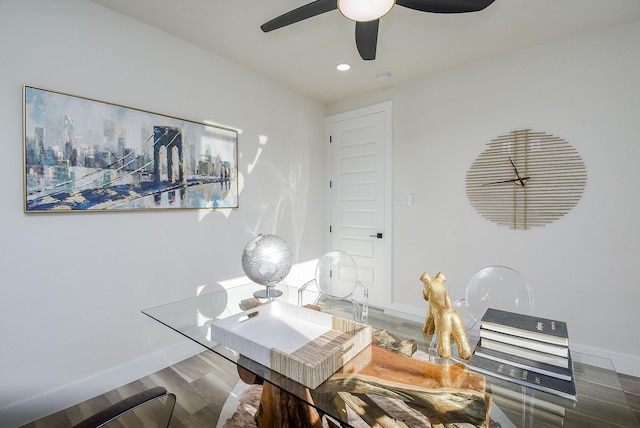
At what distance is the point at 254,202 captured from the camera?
314 centimetres

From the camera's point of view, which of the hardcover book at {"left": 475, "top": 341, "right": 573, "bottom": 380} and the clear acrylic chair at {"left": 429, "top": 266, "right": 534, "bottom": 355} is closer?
the hardcover book at {"left": 475, "top": 341, "right": 573, "bottom": 380}

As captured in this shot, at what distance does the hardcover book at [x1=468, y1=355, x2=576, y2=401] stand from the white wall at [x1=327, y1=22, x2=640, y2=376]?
6.39 feet

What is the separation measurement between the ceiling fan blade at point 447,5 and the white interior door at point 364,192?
189cm

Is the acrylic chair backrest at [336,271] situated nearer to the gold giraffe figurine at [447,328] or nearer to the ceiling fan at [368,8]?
the gold giraffe figurine at [447,328]

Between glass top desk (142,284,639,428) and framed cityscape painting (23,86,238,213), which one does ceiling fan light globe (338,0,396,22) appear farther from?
framed cityscape painting (23,86,238,213)

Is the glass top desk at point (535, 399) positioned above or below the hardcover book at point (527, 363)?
below

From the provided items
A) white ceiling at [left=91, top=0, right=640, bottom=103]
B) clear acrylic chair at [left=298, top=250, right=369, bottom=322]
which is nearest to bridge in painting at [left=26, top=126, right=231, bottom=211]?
white ceiling at [left=91, top=0, right=640, bottom=103]

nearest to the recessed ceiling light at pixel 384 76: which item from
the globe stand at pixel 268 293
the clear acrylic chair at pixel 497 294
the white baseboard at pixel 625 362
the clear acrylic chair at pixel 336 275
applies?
the clear acrylic chair at pixel 336 275

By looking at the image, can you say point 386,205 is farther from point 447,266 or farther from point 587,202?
point 587,202

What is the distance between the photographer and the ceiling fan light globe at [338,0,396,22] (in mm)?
1413

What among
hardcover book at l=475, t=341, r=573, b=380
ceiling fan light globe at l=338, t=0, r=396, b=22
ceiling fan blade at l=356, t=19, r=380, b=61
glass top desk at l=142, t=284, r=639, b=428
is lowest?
glass top desk at l=142, t=284, r=639, b=428

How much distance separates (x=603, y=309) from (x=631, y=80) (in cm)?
174

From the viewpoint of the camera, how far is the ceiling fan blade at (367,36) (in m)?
1.66

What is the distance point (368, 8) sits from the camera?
1452 mm
